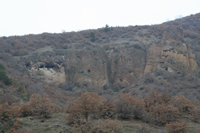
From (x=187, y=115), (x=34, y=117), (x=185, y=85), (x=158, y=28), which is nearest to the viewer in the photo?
(x=34, y=117)

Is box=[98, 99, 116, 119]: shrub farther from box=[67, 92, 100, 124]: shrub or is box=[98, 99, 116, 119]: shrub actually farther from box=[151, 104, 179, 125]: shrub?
box=[151, 104, 179, 125]: shrub

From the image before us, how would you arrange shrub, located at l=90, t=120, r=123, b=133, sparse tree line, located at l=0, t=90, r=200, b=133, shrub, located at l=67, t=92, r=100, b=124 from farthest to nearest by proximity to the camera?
shrub, located at l=67, t=92, r=100, b=124
sparse tree line, located at l=0, t=90, r=200, b=133
shrub, located at l=90, t=120, r=123, b=133

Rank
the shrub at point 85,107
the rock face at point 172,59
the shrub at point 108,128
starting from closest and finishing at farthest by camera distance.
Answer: the shrub at point 108,128, the shrub at point 85,107, the rock face at point 172,59

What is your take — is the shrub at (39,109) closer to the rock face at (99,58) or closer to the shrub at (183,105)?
the shrub at (183,105)

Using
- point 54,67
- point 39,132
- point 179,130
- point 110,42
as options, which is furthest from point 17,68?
point 179,130

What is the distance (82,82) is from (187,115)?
71.3 feet

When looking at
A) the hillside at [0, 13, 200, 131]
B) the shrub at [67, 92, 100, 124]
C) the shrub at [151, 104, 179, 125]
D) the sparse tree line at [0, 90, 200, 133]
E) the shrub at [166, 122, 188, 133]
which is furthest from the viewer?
the hillside at [0, 13, 200, 131]

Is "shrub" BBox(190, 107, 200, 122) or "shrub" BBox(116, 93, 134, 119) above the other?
"shrub" BBox(116, 93, 134, 119)

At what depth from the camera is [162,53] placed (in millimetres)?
37125

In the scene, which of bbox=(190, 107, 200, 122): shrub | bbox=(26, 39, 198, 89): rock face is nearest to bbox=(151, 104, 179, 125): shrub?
bbox=(190, 107, 200, 122): shrub

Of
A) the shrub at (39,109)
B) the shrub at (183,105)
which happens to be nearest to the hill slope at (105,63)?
the shrub at (183,105)

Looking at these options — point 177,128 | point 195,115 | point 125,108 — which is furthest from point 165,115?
point 177,128

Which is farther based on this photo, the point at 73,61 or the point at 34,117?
the point at 73,61

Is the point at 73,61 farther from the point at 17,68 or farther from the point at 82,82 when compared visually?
the point at 17,68
